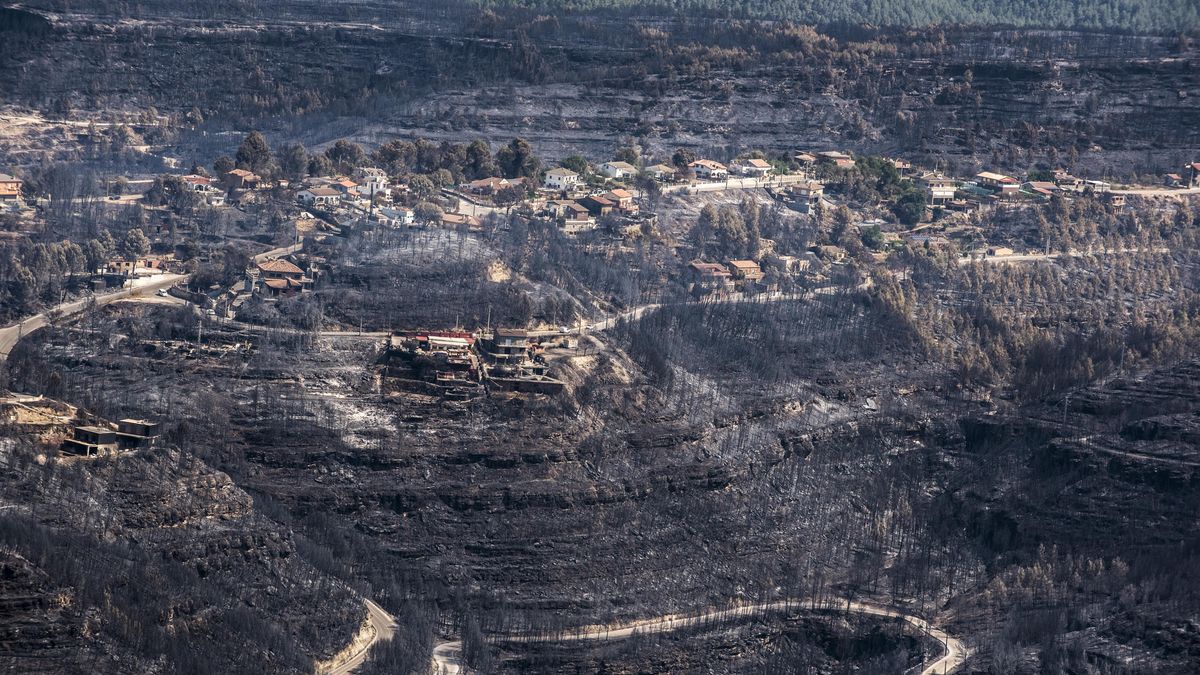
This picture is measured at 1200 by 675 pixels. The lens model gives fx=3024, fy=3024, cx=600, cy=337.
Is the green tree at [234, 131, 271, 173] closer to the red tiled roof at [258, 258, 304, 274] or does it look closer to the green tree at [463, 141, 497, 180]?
the green tree at [463, 141, 497, 180]

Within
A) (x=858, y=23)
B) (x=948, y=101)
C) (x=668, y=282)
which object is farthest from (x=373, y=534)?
(x=858, y=23)

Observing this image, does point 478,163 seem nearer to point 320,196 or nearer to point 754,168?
point 320,196

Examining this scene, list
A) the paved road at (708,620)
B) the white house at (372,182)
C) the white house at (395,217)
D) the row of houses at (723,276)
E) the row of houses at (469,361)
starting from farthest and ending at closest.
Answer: the white house at (372,182) → the row of houses at (723,276) → the white house at (395,217) → the row of houses at (469,361) → the paved road at (708,620)

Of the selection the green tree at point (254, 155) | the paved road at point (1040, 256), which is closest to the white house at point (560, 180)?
the green tree at point (254, 155)

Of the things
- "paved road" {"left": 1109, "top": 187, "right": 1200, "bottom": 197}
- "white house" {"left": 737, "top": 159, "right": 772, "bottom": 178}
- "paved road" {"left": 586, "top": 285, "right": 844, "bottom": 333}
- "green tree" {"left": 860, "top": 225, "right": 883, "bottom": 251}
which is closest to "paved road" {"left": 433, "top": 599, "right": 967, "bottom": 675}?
"paved road" {"left": 586, "top": 285, "right": 844, "bottom": 333}

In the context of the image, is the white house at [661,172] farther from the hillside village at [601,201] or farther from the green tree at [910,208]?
the green tree at [910,208]

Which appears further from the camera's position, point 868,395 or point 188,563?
point 868,395

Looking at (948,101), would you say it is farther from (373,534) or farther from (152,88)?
(373,534)

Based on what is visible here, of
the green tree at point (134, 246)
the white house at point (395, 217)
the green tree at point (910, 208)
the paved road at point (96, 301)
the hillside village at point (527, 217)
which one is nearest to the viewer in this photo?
the paved road at point (96, 301)
